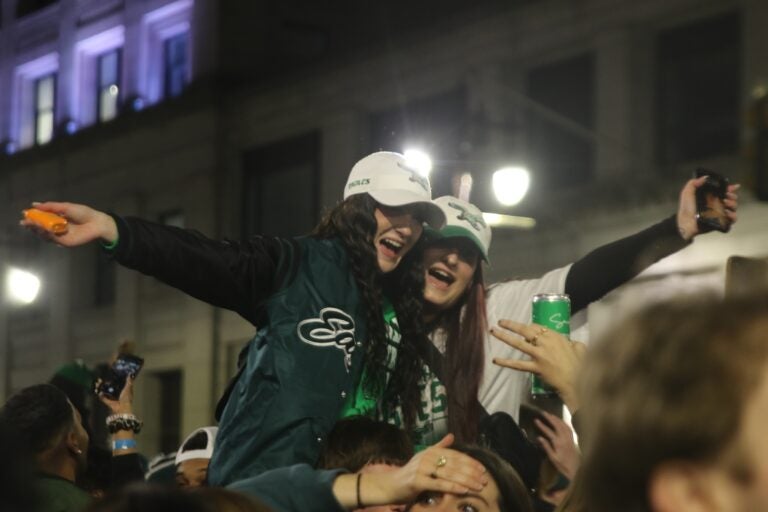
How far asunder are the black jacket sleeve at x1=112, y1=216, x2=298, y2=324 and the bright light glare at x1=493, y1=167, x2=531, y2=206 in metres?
10.1

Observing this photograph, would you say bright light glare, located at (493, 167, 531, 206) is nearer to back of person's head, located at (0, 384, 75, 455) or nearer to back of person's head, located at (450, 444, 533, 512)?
back of person's head, located at (0, 384, 75, 455)

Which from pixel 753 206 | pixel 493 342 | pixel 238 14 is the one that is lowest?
pixel 493 342

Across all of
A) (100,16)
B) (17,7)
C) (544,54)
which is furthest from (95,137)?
(544,54)

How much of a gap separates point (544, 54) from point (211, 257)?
18.0 metres

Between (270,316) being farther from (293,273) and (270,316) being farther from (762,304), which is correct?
(762,304)

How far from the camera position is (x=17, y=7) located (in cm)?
3416

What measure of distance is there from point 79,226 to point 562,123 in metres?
17.2

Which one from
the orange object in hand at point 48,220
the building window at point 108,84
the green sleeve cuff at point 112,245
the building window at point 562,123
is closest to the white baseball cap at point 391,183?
the green sleeve cuff at point 112,245

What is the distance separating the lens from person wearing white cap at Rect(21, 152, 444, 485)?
12.7ft

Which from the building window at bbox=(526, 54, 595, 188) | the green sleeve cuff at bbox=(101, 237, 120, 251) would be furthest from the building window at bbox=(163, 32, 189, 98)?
the green sleeve cuff at bbox=(101, 237, 120, 251)

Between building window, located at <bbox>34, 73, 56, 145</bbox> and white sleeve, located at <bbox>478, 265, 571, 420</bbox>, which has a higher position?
building window, located at <bbox>34, 73, 56, 145</bbox>

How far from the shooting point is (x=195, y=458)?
624cm

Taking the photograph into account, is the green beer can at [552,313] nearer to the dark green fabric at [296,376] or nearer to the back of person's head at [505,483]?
the back of person's head at [505,483]

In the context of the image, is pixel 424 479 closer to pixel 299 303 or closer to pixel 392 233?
pixel 299 303
